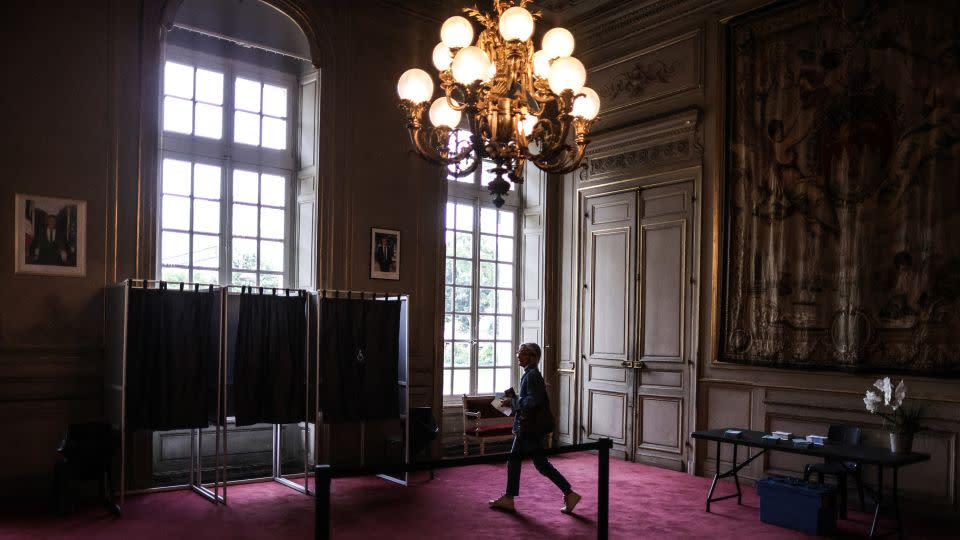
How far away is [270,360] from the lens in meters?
6.30

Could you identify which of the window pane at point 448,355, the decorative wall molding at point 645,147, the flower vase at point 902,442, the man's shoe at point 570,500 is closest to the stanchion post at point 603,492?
the man's shoe at point 570,500

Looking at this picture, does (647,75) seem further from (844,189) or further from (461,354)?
(461,354)

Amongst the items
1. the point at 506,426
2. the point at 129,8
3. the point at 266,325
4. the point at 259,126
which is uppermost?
the point at 129,8

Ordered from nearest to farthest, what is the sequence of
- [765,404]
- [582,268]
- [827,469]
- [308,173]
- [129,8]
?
[827,469] < [129,8] < [765,404] < [308,173] < [582,268]

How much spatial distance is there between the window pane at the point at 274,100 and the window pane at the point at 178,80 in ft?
2.45

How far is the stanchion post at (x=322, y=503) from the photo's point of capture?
3375 mm

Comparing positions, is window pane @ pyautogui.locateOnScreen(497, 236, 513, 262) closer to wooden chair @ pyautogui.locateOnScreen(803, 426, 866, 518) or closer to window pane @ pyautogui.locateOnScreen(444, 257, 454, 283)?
window pane @ pyautogui.locateOnScreen(444, 257, 454, 283)

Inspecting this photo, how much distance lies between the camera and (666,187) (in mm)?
7812

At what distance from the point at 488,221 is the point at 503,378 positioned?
6.28ft

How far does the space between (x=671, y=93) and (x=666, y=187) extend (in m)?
0.98

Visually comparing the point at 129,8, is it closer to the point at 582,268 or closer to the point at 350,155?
the point at 350,155

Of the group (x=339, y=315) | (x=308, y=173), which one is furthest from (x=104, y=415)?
(x=308, y=173)

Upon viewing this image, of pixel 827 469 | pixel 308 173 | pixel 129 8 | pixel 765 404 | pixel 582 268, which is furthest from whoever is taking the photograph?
pixel 582 268

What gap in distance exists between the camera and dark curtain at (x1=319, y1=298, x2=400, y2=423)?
6465 mm
